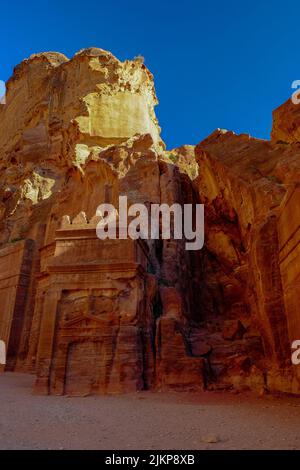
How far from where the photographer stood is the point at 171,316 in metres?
13.1

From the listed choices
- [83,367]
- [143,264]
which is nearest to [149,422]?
[83,367]

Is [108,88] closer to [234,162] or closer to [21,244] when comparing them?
[21,244]

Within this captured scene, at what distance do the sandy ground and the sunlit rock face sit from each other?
1.23 metres

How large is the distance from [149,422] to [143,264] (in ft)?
24.4

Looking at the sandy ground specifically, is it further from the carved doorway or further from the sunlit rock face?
the sunlit rock face

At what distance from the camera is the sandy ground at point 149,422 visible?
493 centimetres

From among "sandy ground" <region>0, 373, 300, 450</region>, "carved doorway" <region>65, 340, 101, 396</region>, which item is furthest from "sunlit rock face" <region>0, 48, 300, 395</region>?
"sandy ground" <region>0, 373, 300, 450</region>

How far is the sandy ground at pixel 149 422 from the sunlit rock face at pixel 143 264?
1233 mm

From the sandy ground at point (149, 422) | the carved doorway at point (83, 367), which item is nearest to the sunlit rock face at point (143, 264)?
the carved doorway at point (83, 367)

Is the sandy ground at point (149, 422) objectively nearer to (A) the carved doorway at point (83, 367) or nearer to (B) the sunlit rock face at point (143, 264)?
(A) the carved doorway at point (83, 367)

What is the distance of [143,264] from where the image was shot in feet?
44.5

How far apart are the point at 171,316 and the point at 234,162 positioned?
675cm

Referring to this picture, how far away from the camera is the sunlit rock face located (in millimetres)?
10555

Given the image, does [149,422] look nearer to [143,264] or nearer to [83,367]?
[83,367]
